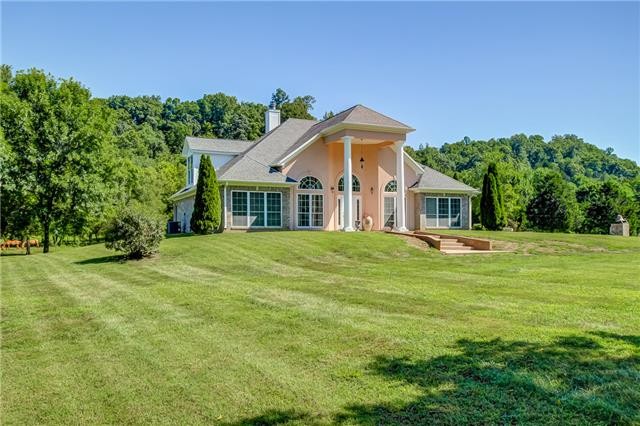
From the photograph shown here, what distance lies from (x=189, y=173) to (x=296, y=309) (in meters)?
23.7

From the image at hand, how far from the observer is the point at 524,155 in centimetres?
8331

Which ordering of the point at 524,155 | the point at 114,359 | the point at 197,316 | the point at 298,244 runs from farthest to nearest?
the point at 524,155 < the point at 298,244 < the point at 197,316 < the point at 114,359

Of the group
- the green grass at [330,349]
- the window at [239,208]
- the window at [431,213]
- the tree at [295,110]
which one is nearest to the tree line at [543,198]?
the window at [431,213]

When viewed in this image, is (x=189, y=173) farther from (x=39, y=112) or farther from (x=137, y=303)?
(x=137, y=303)

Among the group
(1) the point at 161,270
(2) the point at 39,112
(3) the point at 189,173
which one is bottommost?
(1) the point at 161,270

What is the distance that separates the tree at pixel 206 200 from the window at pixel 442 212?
488 inches

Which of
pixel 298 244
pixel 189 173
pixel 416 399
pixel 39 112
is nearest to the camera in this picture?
pixel 416 399

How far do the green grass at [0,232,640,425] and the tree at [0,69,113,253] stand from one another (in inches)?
695

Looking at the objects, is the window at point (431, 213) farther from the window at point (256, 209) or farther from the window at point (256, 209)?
the window at point (256, 209)

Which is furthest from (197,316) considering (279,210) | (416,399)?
(279,210)

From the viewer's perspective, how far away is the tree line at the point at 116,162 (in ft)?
86.0

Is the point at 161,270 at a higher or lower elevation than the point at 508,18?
lower

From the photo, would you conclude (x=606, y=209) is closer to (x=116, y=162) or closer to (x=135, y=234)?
(x=116, y=162)

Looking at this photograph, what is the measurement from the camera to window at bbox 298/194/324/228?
979 inches
